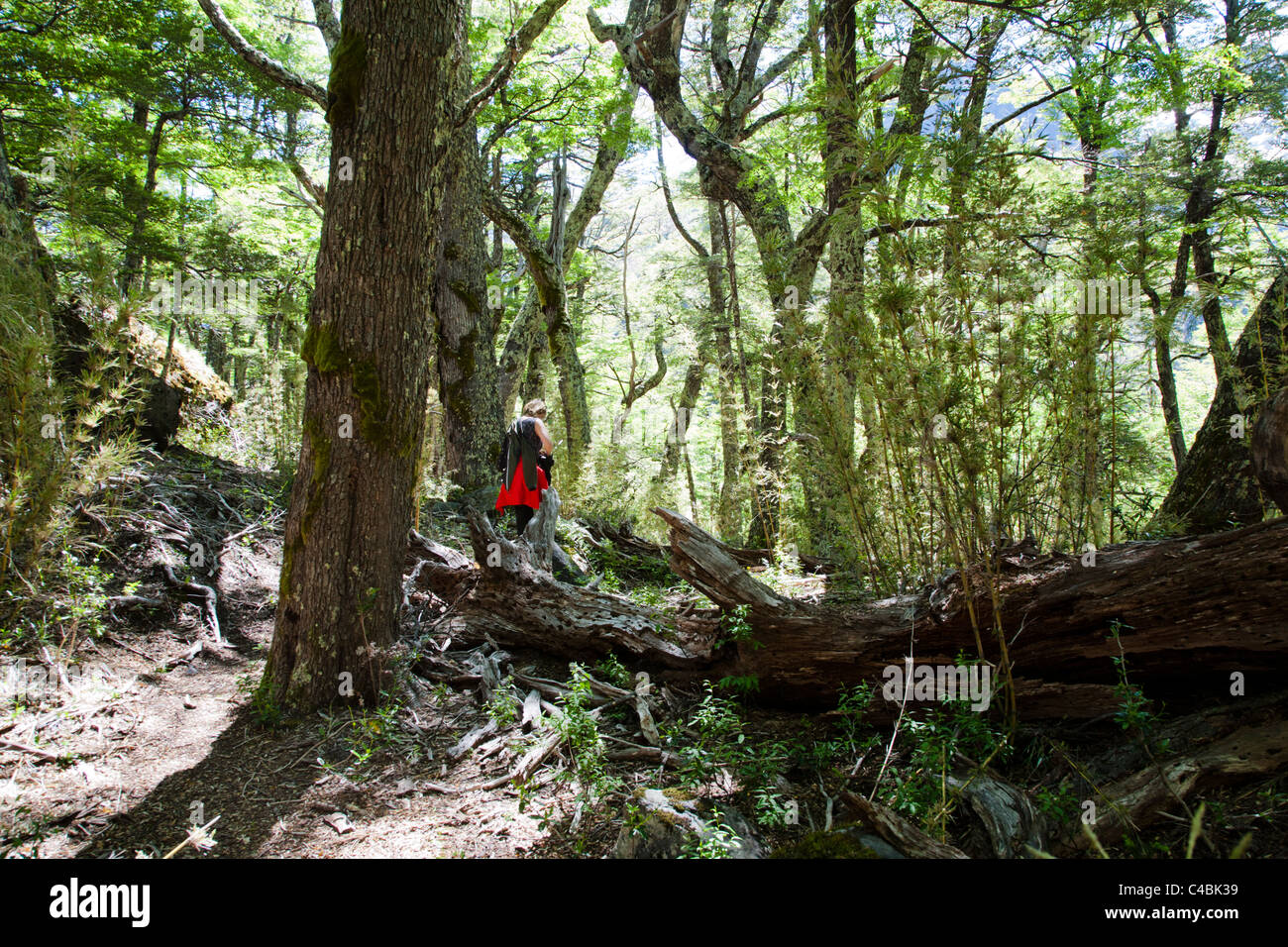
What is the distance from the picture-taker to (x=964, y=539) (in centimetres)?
295

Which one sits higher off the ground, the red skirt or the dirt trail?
the red skirt

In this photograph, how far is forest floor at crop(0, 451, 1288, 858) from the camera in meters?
2.50

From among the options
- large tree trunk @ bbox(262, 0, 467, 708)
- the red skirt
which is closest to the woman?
the red skirt

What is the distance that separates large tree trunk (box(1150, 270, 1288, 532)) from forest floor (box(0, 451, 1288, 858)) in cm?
191

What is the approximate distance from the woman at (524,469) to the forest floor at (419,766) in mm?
1847

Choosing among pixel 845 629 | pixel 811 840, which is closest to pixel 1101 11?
pixel 845 629

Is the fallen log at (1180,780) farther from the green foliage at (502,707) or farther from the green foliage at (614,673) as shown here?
the green foliage at (502,707)

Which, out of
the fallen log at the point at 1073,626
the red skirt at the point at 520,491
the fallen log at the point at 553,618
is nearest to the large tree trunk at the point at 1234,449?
the fallen log at the point at 1073,626

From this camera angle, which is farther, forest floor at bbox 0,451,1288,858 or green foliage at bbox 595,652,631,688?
green foliage at bbox 595,652,631,688

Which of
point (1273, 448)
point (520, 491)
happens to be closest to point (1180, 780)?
point (1273, 448)

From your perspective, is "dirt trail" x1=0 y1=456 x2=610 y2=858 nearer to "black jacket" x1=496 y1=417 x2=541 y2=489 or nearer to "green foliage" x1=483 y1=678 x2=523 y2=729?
"green foliage" x1=483 y1=678 x2=523 y2=729

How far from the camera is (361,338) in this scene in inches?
138

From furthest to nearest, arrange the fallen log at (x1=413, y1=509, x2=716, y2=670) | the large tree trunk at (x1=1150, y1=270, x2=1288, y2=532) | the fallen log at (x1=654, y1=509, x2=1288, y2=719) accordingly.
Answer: the fallen log at (x1=413, y1=509, x2=716, y2=670) → the large tree trunk at (x1=1150, y1=270, x2=1288, y2=532) → the fallen log at (x1=654, y1=509, x2=1288, y2=719)

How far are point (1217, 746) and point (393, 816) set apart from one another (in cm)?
313
